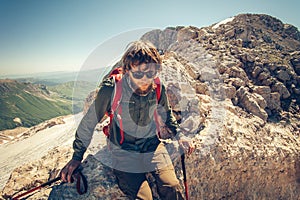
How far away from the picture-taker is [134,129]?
5.34 m

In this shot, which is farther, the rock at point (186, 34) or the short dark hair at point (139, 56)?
the rock at point (186, 34)

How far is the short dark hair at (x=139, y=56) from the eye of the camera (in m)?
4.91

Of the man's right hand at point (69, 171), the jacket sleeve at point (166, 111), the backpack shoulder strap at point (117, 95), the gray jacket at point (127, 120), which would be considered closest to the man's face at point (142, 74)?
the gray jacket at point (127, 120)

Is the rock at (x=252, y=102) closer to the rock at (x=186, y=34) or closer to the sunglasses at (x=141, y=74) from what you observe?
the rock at (x=186, y=34)

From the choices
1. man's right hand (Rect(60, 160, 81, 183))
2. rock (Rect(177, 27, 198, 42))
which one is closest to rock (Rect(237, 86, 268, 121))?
rock (Rect(177, 27, 198, 42))

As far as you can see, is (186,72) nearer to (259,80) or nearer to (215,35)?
(259,80)

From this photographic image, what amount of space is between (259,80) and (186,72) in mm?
3788

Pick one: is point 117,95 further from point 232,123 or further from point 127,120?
point 232,123

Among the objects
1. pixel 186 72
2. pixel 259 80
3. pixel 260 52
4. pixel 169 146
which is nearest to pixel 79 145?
pixel 169 146

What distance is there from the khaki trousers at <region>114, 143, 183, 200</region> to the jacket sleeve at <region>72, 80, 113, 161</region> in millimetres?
1007

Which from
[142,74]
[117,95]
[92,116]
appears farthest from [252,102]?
[92,116]

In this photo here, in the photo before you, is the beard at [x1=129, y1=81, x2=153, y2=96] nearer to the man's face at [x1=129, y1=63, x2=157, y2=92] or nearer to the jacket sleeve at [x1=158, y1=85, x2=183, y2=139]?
the man's face at [x1=129, y1=63, x2=157, y2=92]

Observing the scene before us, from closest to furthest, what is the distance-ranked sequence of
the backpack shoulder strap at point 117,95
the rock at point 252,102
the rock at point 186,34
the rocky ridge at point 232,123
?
the backpack shoulder strap at point 117,95
the rocky ridge at point 232,123
the rock at point 252,102
the rock at point 186,34

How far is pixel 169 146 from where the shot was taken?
6.82 meters
